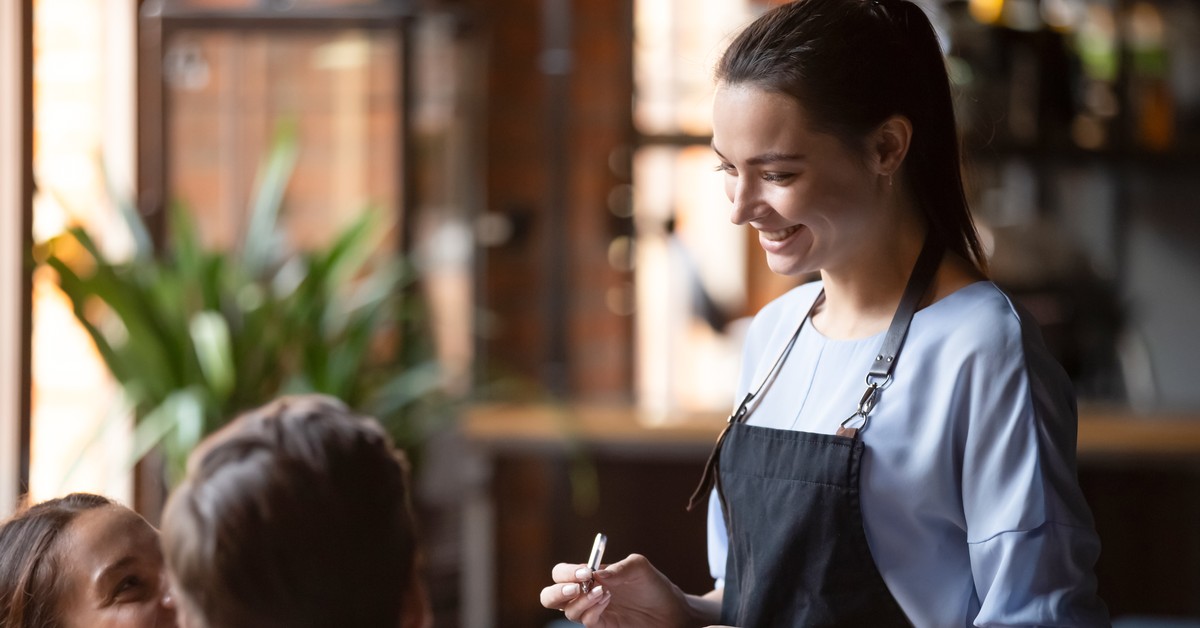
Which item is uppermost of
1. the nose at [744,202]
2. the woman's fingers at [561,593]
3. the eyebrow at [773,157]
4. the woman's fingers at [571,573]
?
the eyebrow at [773,157]

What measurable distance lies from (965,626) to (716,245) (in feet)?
11.7

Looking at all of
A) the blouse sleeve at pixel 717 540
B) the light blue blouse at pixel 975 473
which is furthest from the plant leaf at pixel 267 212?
the light blue blouse at pixel 975 473

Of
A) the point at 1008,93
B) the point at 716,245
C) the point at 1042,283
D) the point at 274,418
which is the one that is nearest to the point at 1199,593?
the point at 1042,283

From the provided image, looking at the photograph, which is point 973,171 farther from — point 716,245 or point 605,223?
point 716,245

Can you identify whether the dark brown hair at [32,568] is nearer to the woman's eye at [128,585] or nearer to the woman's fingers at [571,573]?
the woman's eye at [128,585]

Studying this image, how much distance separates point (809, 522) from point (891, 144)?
0.36 metres

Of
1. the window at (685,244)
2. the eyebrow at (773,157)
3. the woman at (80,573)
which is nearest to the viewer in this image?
the eyebrow at (773,157)

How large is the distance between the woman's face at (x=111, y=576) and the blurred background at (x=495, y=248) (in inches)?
47.5

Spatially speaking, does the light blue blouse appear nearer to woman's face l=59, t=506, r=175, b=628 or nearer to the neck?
the neck

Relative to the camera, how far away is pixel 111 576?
1.35m

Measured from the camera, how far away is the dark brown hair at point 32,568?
133 cm

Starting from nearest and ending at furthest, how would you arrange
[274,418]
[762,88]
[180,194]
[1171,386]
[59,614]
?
[274,418]
[762,88]
[59,614]
[180,194]
[1171,386]

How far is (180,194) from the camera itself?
3.33 meters

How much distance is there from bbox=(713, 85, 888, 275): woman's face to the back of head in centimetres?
42
